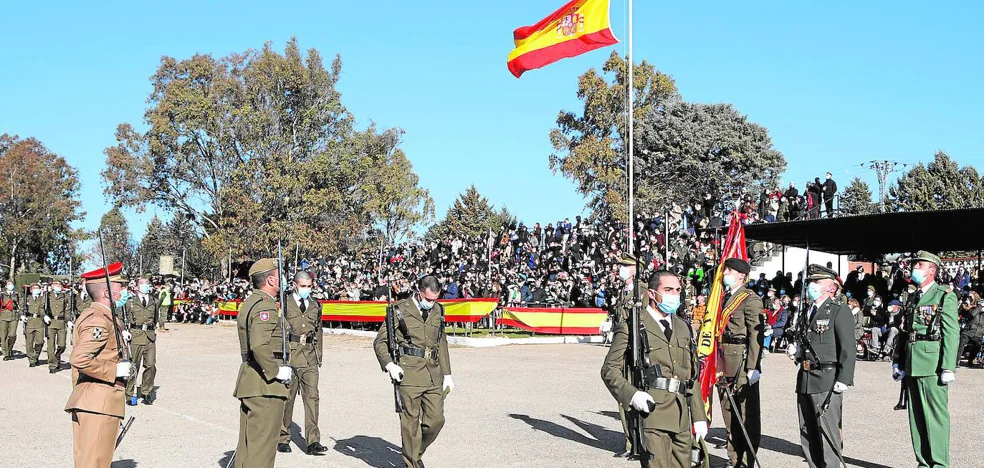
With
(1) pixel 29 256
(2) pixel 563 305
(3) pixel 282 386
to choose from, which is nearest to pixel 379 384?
(3) pixel 282 386

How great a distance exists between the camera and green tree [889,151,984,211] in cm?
6775

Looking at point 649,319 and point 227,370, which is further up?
point 649,319

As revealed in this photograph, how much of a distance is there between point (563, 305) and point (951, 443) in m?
19.9

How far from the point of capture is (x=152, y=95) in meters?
52.8

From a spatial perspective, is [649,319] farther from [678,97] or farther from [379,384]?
[678,97]

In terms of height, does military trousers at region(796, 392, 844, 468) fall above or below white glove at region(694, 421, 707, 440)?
below

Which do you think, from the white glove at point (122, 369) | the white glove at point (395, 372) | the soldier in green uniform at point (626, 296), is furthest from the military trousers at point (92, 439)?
the soldier in green uniform at point (626, 296)

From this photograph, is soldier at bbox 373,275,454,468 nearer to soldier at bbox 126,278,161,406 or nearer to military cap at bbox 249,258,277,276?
military cap at bbox 249,258,277,276

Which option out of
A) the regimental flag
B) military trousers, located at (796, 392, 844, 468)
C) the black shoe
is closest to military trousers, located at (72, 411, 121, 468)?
the black shoe

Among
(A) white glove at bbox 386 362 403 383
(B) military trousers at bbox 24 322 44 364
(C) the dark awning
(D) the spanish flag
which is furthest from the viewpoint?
(C) the dark awning

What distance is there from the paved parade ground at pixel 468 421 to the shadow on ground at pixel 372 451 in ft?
0.04

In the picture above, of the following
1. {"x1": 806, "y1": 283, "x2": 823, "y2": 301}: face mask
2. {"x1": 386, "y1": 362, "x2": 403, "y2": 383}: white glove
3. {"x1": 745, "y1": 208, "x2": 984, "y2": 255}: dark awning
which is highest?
{"x1": 745, "y1": 208, "x2": 984, "y2": 255}: dark awning

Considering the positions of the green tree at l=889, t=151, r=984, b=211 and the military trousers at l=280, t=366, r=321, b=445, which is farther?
the green tree at l=889, t=151, r=984, b=211

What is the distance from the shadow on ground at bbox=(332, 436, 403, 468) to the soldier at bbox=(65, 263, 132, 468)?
8.39 feet
